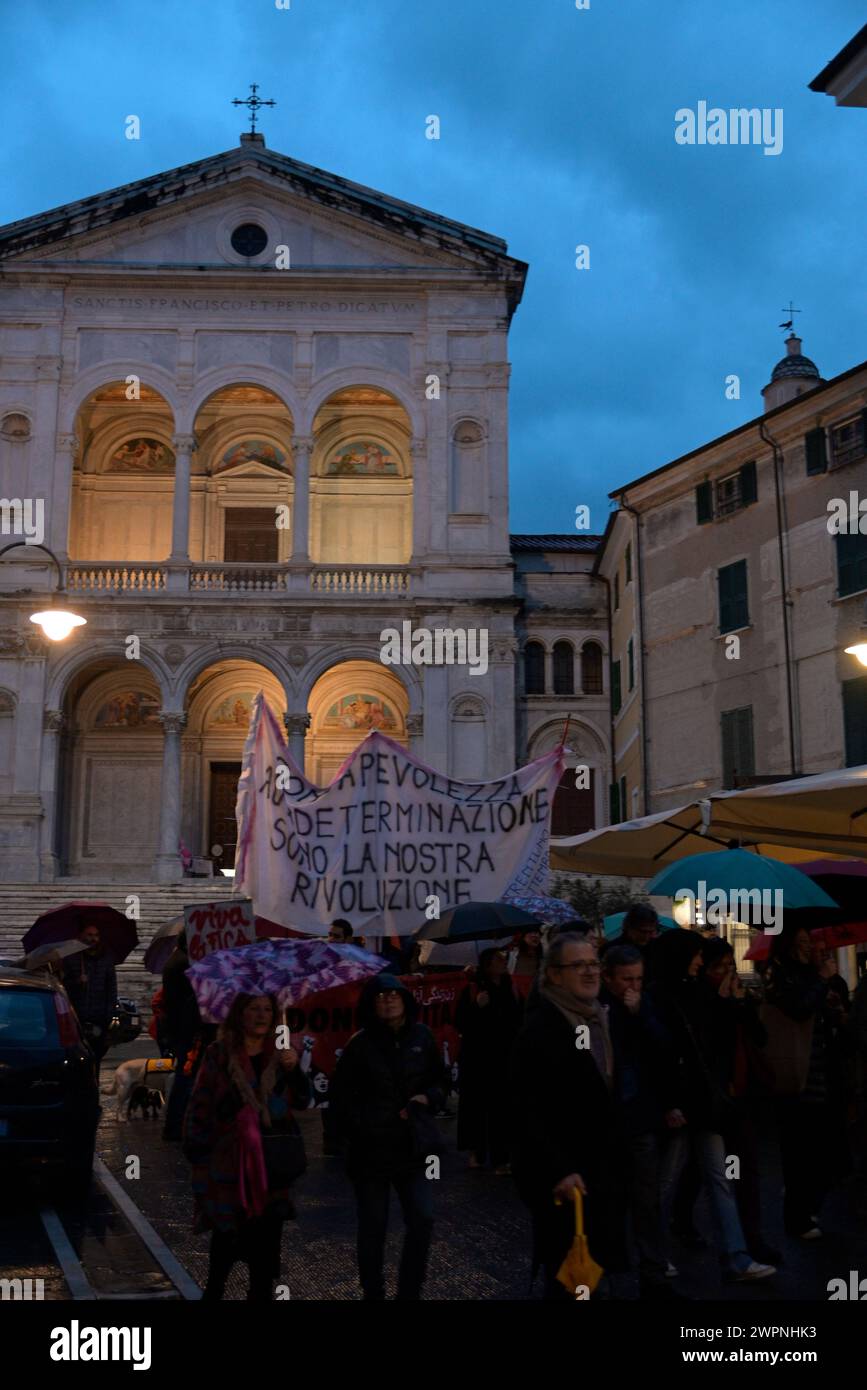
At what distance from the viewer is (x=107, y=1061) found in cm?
2138

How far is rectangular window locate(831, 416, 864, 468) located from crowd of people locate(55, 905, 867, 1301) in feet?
62.8

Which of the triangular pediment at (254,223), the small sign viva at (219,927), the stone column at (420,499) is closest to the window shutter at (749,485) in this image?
the stone column at (420,499)

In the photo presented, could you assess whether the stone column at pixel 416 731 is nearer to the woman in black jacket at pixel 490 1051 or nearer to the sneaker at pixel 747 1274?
the woman in black jacket at pixel 490 1051

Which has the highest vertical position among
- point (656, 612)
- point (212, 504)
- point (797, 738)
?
point (212, 504)

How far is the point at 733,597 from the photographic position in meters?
30.1

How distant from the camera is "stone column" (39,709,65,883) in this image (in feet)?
111

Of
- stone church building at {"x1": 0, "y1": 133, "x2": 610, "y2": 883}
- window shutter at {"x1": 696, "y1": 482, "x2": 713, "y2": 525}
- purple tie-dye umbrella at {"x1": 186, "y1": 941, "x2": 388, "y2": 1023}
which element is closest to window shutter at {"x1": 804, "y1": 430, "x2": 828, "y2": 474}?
window shutter at {"x1": 696, "y1": 482, "x2": 713, "y2": 525}

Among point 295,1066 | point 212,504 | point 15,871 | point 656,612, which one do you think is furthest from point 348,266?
point 295,1066

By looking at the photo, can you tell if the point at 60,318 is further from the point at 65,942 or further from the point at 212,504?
the point at 65,942

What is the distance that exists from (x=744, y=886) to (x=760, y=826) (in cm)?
170

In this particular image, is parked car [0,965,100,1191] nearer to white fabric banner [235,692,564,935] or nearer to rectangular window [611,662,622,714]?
white fabric banner [235,692,564,935]

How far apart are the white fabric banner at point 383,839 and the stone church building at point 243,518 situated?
72.5ft

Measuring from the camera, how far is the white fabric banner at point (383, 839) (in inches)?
466
